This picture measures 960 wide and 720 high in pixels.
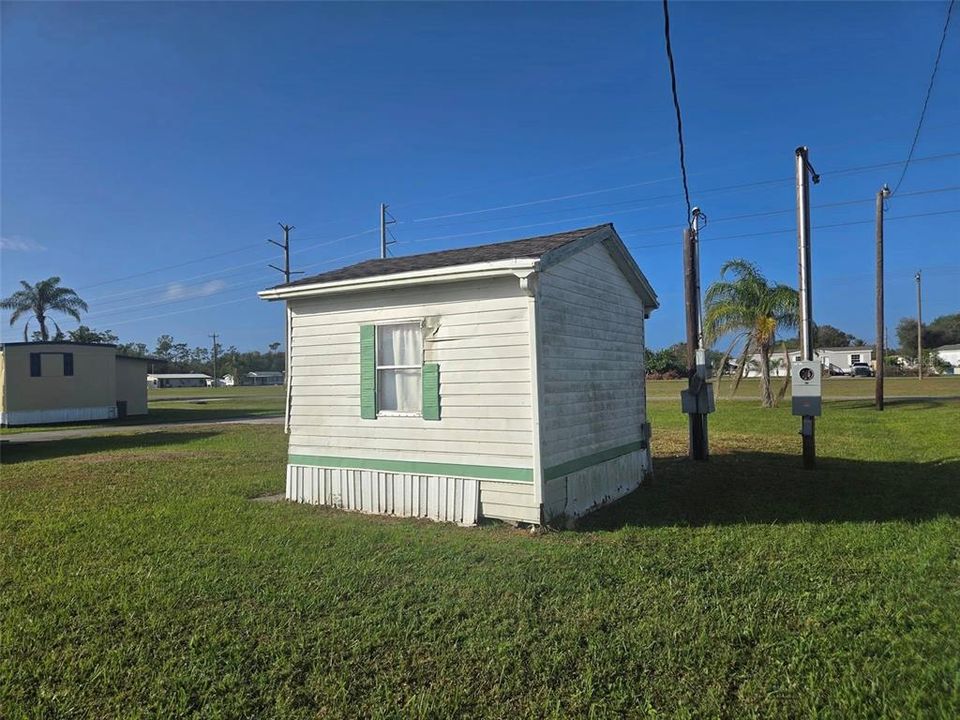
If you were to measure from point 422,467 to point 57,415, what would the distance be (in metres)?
23.8

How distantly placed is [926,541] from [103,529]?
326 inches

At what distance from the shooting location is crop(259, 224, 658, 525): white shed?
659 cm

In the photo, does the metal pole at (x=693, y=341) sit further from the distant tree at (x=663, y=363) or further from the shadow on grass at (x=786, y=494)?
the distant tree at (x=663, y=363)

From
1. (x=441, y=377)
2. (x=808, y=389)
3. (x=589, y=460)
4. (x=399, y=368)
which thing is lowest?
(x=589, y=460)

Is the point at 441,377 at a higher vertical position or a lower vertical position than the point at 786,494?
higher

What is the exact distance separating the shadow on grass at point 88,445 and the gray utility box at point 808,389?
41.2ft

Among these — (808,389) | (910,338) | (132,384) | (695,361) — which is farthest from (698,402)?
(910,338)

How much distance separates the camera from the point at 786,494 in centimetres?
824

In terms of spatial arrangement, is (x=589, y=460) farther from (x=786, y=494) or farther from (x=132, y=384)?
(x=132, y=384)

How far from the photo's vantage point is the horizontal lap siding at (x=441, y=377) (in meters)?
6.62

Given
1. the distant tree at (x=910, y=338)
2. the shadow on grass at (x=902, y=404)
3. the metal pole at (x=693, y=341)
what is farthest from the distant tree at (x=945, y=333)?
the metal pole at (x=693, y=341)

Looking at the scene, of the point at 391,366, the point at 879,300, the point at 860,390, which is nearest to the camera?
the point at 391,366

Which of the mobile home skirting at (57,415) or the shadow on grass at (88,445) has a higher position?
the mobile home skirting at (57,415)

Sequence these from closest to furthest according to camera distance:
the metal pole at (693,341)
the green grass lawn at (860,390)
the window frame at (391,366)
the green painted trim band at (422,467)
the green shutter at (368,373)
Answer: the green painted trim band at (422,467) → the window frame at (391,366) → the green shutter at (368,373) → the metal pole at (693,341) → the green grass lawn at (860,390)
